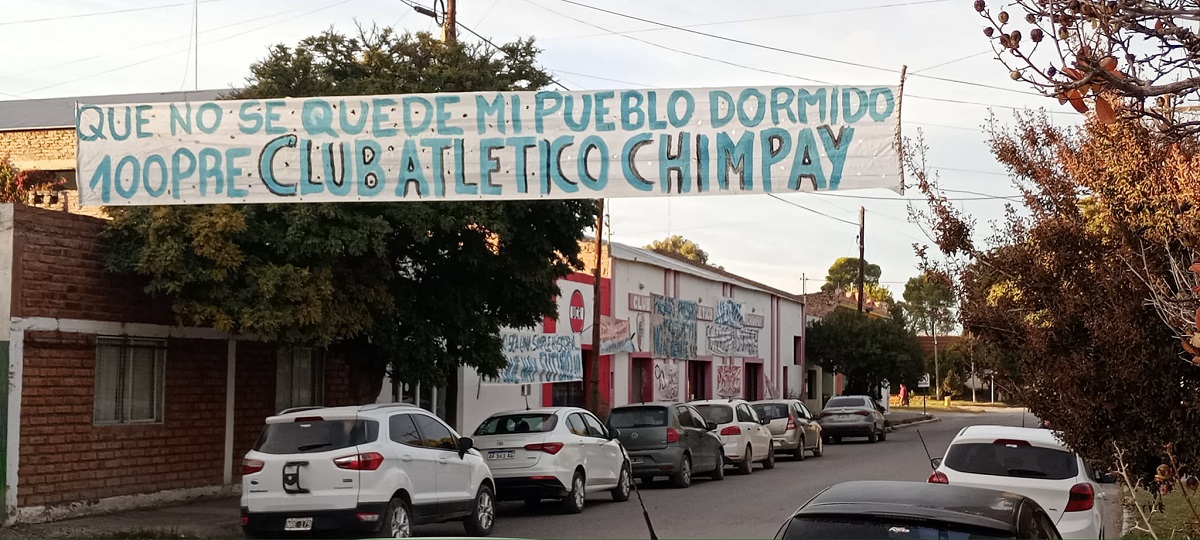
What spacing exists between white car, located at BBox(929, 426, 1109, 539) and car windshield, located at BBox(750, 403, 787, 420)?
18.5 meters

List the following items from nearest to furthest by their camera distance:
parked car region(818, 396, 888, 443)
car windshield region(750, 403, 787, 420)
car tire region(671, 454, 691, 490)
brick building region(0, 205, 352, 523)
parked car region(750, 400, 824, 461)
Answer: brick building region(0, 205, 352, 523) → car tire region(671, 454, 691, 490) → parked car region(750, 400, 824, 461) → car windshield region(750, 403, 787, 420) → parked car region(818, 396, 888, 443)

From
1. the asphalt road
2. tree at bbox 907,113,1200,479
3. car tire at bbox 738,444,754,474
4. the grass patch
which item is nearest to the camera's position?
tree at bbox 907,113,1200,479

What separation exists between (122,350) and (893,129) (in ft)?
36.1

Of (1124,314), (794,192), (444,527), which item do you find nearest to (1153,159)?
(1124,314)

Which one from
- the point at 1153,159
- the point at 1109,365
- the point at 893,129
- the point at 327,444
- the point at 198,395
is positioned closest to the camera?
the point at 1153,159

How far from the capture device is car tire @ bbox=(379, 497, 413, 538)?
43.4ft

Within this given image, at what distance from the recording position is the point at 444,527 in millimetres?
16391

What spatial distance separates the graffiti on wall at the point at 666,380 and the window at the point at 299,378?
19.2 m

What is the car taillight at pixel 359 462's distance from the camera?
13125 mm

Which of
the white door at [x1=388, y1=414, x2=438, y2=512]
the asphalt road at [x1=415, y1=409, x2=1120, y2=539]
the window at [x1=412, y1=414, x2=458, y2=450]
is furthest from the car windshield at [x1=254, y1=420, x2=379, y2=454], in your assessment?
the asphalt road at [x1=415, y1=409, x2=1120, y2=539]

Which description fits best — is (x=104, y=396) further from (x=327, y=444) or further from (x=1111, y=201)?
(x=1111, y=201)

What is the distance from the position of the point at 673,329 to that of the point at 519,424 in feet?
77.4

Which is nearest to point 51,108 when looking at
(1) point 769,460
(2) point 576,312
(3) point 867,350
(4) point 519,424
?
(2) point 576,312

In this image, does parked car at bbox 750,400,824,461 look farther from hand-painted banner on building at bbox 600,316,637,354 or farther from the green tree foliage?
the green tree foliage
